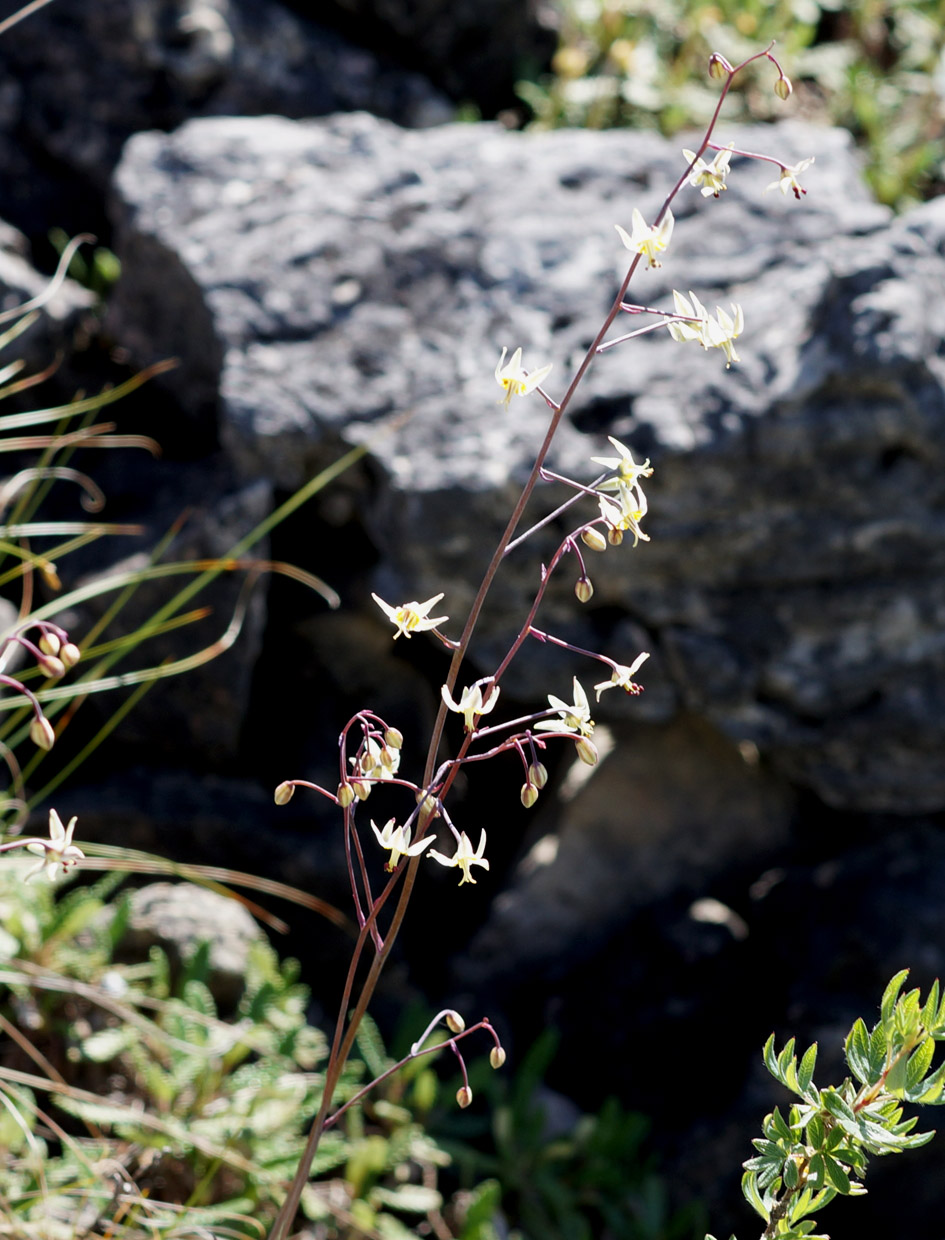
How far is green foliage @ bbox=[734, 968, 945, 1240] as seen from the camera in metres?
1.02

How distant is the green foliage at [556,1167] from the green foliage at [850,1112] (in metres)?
1.59

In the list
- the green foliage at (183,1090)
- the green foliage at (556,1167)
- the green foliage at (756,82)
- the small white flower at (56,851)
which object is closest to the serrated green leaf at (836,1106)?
the small white flower at (56,851)

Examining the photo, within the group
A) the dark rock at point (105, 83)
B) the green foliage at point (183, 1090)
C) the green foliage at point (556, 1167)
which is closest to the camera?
the green foliage at point (183, 1090)

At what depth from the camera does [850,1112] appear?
1032 mm

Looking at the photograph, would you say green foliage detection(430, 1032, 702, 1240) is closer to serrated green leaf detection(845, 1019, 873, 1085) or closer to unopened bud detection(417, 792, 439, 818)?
serrated green leaf detection(845, 1019, 873, 1085)

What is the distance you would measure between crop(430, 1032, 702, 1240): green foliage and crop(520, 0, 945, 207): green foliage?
3.49 m

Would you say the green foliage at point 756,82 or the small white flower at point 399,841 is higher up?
the small white flower at point 399,841

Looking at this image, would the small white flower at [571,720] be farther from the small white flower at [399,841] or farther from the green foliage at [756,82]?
the green foliage at [756,82]

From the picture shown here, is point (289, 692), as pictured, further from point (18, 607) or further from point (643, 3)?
point (643, 3)

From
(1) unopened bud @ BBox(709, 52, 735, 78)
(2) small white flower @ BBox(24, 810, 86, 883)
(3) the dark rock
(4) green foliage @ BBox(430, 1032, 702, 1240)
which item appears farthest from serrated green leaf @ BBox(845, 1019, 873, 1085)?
(3) the dark rock

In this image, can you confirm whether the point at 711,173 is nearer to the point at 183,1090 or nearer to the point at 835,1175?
the point at 835,1175

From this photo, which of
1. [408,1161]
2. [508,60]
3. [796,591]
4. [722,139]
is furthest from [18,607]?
[508,60]

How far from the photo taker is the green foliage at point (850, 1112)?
102 centimetres

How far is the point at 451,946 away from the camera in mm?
3166
